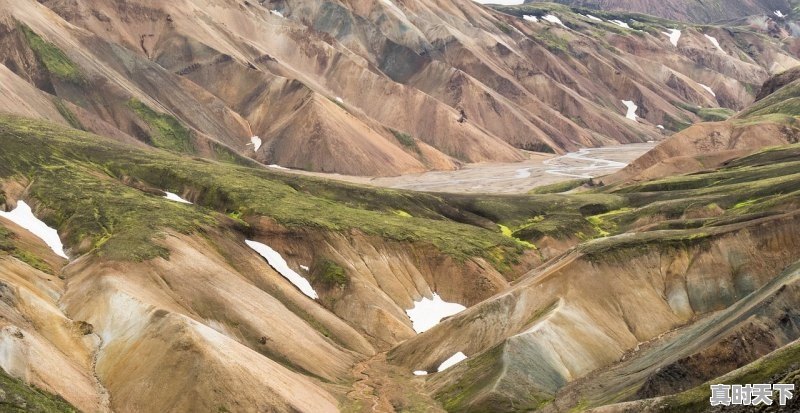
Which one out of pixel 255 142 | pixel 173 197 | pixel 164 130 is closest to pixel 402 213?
pixel 173 197

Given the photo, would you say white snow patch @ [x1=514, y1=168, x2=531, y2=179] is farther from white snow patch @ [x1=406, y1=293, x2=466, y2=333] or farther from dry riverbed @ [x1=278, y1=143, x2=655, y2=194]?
white snow patch @ [x1=406, y1=293, x2=466, y2=333]

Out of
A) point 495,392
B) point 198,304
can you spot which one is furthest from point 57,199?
point 495,392

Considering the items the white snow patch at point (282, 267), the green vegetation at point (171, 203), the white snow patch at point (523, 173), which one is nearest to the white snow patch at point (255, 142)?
the white snow patch at point (523, 173)

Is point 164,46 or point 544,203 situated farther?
point 164,46

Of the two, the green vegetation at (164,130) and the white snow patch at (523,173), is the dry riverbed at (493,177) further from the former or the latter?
the green vegetation at (164,130)

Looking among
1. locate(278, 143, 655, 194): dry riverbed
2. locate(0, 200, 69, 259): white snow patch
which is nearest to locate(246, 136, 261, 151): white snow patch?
locate(278, 143, 655, 194): dry riverbed

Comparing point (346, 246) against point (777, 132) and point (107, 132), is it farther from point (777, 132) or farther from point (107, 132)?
point (777, 132)

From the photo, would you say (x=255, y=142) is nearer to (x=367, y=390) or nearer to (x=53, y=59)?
(x=53, y=59)
